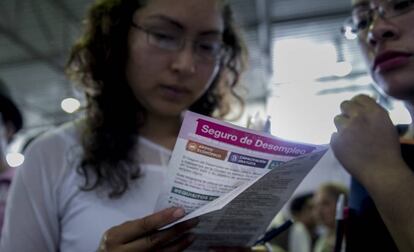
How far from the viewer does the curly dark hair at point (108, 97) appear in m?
1.05

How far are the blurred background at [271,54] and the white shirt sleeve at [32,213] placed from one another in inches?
136

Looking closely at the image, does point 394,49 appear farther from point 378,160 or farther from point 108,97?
point 108,97

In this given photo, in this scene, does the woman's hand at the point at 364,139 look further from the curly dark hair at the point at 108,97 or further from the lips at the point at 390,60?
the curly dark hair at the point at 108,97

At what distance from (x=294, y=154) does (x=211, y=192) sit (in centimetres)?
16

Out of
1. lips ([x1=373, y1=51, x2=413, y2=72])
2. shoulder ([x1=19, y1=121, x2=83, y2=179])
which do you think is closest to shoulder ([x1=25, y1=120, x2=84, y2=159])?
shoulder ([x1=19, y1=121, x2=83, y2=179])

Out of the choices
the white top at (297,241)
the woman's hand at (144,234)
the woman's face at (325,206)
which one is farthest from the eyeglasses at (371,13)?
the white top at (297,241)

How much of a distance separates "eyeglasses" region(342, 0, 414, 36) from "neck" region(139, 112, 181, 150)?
58 cm

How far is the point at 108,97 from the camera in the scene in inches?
47.0

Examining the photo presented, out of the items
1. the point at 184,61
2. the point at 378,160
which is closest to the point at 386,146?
the point at 378,160

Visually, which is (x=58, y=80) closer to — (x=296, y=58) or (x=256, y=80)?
(x=256, y=80)

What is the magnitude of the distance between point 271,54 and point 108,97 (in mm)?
5817

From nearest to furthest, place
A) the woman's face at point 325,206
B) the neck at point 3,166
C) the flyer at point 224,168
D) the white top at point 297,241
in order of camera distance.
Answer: the flyer at point 224,168 < the neck at point 3,166 < the woman's face at point 325,206 < the white top at point 297,241

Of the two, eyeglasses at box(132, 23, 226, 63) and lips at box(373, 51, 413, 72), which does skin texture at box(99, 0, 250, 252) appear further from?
lips at box(373, 51, 413, 72)

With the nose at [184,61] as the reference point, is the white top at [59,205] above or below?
below
